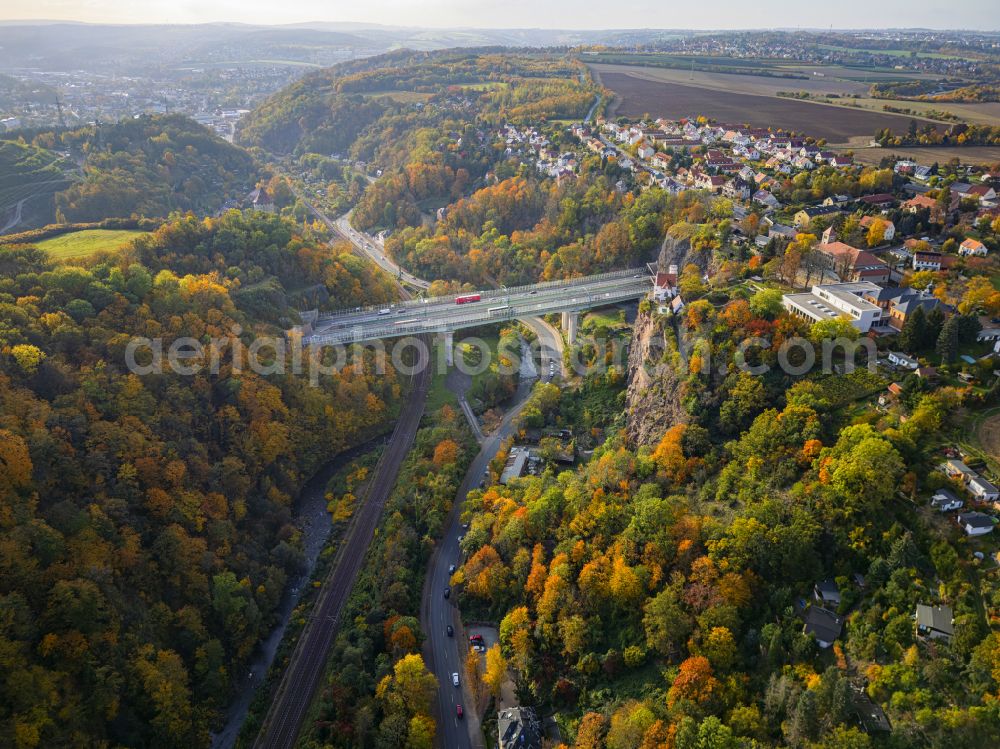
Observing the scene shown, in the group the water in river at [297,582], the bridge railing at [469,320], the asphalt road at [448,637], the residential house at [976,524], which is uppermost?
the residential house at [976,524]

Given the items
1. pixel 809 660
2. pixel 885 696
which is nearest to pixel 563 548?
pixel 809 660

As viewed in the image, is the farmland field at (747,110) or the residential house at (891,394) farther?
the farmland field at (747,110)

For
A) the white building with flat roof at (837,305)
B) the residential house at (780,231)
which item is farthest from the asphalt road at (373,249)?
the white building with flat roof at (837,305)

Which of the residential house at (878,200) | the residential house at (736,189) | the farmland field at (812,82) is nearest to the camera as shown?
the residential house at (878,200)

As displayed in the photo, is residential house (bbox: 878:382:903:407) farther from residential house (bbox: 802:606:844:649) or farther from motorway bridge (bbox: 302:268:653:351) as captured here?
motorway bridge (bbox: 302:268:653:351)

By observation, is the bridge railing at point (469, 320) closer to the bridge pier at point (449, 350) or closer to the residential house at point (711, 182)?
the bridge pier at point (449, 350)

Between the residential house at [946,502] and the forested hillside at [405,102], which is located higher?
the forested hillside at [405,102]

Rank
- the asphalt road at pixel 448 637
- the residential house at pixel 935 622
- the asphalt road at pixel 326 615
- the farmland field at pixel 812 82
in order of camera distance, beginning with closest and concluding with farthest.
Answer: the residential house at pixel 935 622 < the asphalt road at pixel 448 637 < the asphalt road at pixel 326 615 < the farmland field at pixel 812 82
